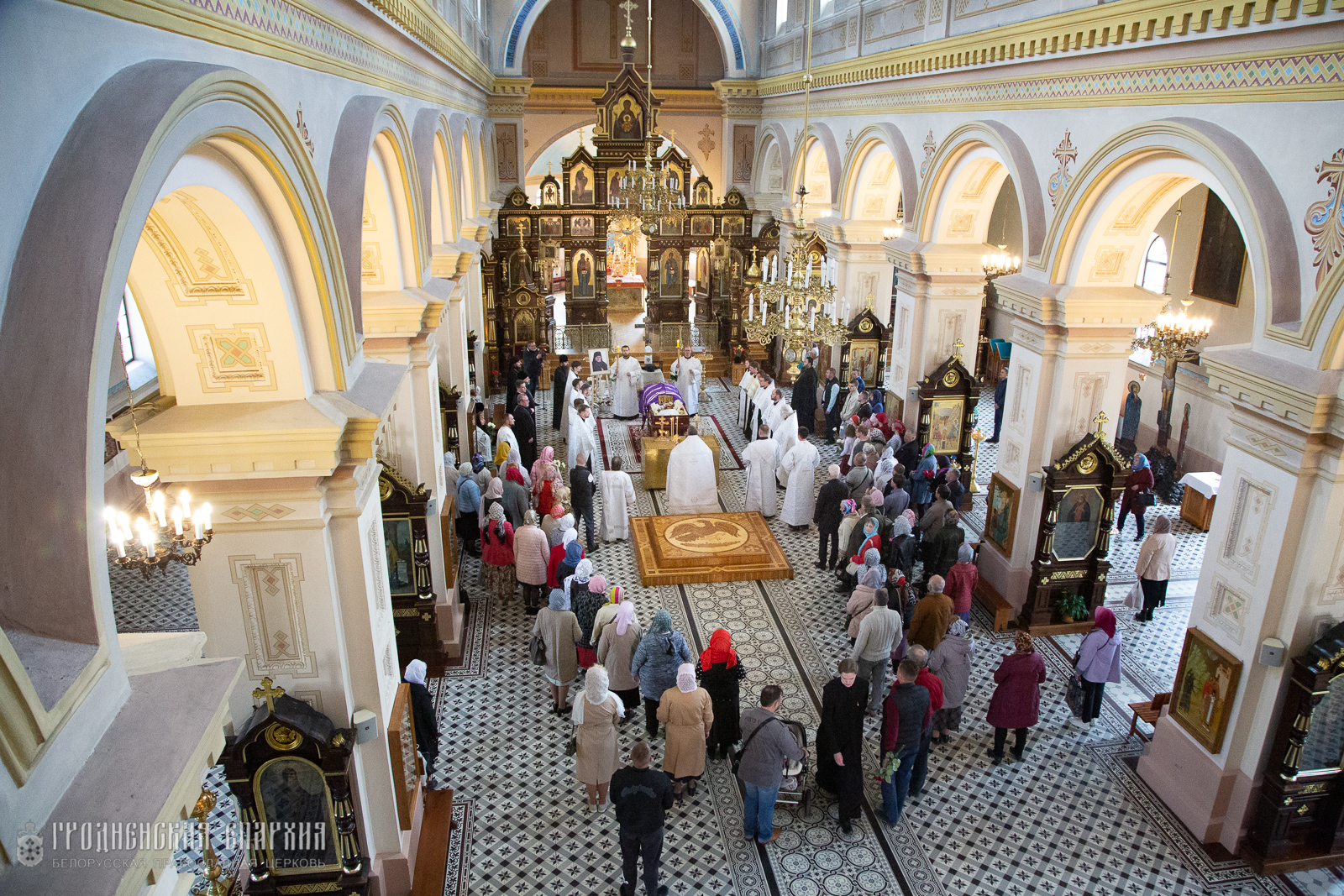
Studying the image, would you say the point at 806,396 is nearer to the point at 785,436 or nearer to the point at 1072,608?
the point at 785,436

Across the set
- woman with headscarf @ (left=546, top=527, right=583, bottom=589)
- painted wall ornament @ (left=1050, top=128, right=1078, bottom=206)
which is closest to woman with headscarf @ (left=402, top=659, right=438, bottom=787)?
woman with headscarf @ (left=546, top=527, right=583, bottom=589)

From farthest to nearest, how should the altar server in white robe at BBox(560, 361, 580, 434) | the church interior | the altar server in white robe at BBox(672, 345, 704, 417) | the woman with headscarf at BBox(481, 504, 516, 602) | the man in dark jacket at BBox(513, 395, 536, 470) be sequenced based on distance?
the altar server in white robe at BBox(672, 345, 704, 417)
the altar server in white robe at BBox(560, 361, 580, 434)
the man in dark jacket at BBox(513, 395, 536, 470)
the woman with headscarf at BBox(481, 504, 516, 602)
the church interior

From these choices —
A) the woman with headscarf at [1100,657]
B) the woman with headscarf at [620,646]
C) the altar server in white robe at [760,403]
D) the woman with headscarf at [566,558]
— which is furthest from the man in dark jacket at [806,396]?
the woman with headscarf at [620,646]

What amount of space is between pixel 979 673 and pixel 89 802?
7.31 meters

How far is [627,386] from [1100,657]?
29.8 ft

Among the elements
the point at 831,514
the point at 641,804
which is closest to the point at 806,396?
the point at 831,514

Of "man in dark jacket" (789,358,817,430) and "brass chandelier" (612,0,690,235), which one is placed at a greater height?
"brass chandelier" (612,0,690,235)

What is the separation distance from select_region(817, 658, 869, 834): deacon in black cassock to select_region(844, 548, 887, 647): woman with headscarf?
1.42 m

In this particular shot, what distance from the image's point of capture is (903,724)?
579cm

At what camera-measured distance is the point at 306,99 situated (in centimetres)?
430

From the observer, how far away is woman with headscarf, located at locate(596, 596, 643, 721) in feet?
21.8

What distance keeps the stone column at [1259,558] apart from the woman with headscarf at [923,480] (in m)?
3.93

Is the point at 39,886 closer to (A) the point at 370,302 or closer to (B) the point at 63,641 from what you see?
(B) the point at 63,641

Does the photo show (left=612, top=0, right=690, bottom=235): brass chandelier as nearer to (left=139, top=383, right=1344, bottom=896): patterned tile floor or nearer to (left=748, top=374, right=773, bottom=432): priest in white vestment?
(left=748, top=374, right=773, bottom=432): priest in white vestment
